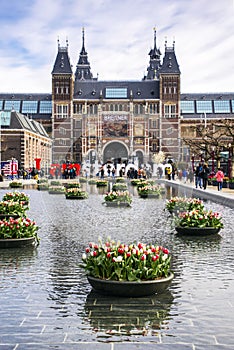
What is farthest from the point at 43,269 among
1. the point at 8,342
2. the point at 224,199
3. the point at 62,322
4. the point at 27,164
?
the point at 27,164

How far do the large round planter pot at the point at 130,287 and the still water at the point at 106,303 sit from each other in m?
0.09

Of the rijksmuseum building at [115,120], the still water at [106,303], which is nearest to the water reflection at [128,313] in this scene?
the still water at [106,303]

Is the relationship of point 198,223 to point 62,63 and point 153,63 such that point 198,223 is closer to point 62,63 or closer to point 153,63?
point 62,63

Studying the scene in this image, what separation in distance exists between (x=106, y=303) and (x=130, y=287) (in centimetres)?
33

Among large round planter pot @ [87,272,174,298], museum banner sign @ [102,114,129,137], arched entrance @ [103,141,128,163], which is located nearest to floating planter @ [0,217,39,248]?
large round planter pot @ [87,272,174,298]

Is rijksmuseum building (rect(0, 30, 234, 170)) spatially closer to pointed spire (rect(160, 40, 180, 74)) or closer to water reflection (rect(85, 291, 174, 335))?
pointed spire (rect(160, 40, 180, 74))

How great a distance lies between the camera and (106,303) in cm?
615

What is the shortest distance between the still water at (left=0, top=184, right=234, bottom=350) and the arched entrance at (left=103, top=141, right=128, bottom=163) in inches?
3149

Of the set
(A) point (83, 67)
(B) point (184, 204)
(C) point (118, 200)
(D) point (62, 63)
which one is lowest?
(C) point (118, 200)

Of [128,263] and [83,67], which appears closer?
[128,263]

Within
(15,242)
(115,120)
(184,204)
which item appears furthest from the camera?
(115,120)

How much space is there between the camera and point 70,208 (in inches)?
740

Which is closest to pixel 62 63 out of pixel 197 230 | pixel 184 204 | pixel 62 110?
pixel 62 110

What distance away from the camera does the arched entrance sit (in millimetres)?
91062
